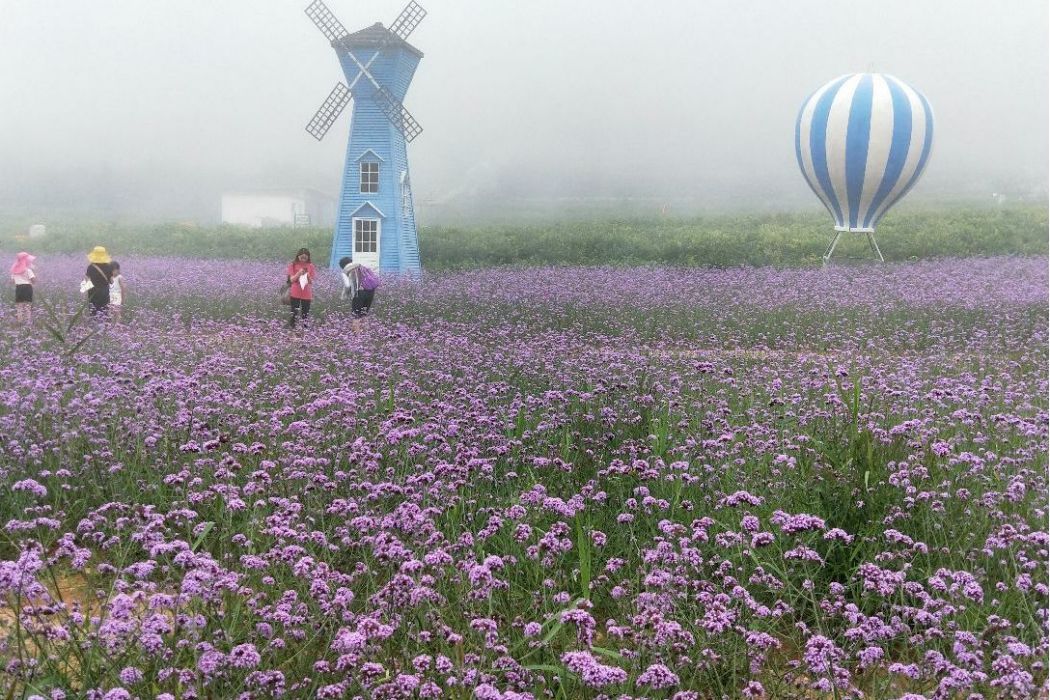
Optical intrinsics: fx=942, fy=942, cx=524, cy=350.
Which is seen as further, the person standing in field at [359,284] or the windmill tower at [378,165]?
the windmill tower at [378,165]

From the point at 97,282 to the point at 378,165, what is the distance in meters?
11.2

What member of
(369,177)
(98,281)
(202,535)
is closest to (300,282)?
(98,281)

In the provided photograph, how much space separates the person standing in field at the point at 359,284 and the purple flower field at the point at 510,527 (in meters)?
3.56

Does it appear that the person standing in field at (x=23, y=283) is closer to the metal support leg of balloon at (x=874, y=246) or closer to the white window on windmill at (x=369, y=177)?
the white window on windmill at (x=369, y=177)

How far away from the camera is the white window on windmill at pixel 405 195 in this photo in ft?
80.8

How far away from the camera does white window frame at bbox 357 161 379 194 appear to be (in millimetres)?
24422

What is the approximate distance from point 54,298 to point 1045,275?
21015mm

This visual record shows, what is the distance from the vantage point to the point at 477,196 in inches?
2899

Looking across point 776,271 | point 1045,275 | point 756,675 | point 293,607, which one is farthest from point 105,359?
point 1045,275

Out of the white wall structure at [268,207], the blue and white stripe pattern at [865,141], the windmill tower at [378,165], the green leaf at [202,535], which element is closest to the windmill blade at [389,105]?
the windmill tower at [378,165]

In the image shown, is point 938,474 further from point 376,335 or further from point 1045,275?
point 1045,275

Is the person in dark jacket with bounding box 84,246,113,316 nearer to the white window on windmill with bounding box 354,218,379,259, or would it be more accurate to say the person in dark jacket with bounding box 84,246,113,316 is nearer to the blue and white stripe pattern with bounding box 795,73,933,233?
the white window on windmill with bounding box 354,218,379,259

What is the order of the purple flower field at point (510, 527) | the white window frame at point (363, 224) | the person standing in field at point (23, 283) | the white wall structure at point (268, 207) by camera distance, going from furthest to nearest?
the white wall structure at point (268, 207), the white window frame at point (363, 224), the person standing in field at point (23, 283), the purple flower field at point (510, 527)

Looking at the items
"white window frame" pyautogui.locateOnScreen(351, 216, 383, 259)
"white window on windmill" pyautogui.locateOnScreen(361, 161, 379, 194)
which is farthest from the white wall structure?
"white window frame" pyautogui.locateOnScreen(351, 216, 383, 259)
